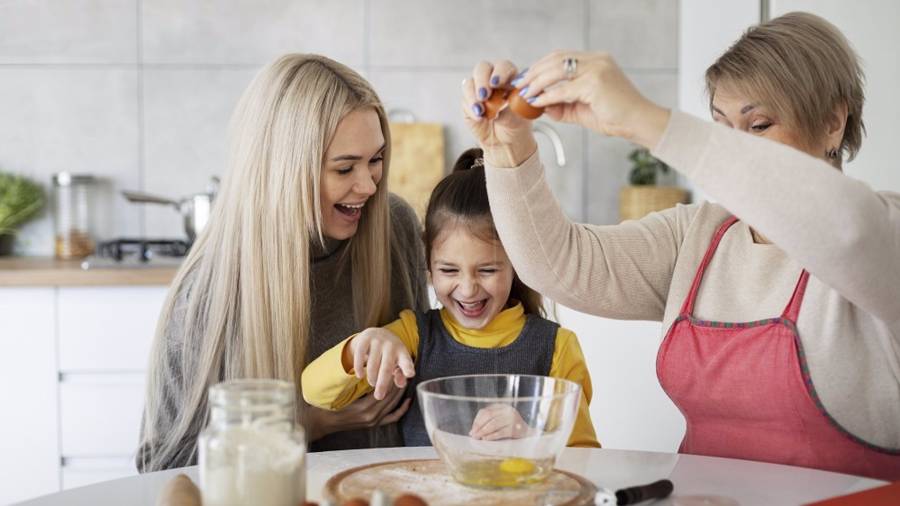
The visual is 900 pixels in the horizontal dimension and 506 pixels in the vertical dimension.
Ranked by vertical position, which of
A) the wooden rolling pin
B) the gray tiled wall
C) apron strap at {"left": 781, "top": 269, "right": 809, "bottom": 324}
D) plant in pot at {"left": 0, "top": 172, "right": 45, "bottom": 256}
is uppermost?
the gray tiled wall

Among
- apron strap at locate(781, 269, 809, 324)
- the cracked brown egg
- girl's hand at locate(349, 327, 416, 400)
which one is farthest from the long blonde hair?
apron strap at locate(781, 269, 809, 324)

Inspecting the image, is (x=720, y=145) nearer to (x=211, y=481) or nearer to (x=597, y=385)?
(x=211, y=481)

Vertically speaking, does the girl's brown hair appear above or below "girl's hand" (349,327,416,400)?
above

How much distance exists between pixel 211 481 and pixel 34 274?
196 centimetres

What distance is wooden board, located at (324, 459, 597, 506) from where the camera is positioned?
984mm

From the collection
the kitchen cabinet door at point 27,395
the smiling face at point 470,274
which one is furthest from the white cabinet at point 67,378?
the smiling face at point 470,274

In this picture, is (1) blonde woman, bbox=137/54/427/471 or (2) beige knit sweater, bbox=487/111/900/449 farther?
(1) blonde woman, bbox=137/54/427/471

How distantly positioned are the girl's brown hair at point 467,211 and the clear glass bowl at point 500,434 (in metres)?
0.61

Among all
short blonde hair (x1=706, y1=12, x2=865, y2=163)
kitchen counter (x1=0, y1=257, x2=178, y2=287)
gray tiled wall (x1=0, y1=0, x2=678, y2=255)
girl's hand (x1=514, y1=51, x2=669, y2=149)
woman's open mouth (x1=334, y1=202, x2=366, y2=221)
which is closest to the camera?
girl's hand (x1=514, y1=51, x2=669, y2=149)

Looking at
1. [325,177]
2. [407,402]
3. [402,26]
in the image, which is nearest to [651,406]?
[407,402]

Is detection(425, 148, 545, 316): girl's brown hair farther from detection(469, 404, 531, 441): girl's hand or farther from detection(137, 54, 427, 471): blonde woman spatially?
detection(469, 404, 531, 441): girl's hand

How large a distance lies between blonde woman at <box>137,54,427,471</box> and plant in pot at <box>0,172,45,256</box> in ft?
5.32

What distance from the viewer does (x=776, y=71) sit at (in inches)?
53.1

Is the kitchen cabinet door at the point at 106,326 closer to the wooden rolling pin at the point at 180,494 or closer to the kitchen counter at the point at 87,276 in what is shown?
the kitchen counter at the point at 87,276
